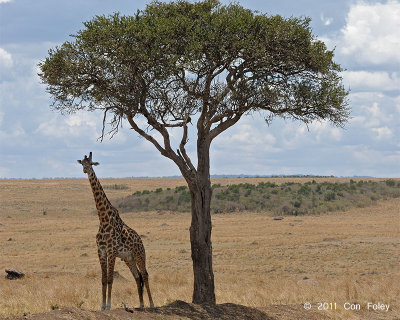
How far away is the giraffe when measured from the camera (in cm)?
1557

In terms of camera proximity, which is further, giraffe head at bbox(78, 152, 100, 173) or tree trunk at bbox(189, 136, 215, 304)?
tree trunk at bbox(189, 136, 215, 304)

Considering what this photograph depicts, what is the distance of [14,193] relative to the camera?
10612 cm

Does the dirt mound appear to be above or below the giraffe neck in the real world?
below

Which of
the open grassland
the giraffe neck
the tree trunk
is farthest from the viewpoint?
the open grassland

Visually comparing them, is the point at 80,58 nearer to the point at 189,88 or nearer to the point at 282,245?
the point at 189,88

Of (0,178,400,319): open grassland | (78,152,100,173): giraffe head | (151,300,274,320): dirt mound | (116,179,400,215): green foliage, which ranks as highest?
(78,152,100,173): giraffe head

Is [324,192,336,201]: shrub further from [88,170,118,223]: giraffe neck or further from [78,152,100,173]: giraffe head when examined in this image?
[78,152,100,173]: giraffe head

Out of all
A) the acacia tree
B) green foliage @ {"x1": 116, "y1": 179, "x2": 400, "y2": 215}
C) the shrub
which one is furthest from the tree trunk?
the shrub

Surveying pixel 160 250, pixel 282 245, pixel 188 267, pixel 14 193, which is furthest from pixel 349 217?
pixel 14 193

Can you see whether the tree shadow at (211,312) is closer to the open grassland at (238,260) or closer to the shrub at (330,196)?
the open grassland at (238,260)

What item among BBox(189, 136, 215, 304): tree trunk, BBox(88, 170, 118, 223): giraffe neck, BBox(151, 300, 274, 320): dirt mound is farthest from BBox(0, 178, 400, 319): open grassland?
BBox(88, 170, 118, 223): giraffe neck

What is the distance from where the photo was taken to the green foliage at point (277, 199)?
7144 centimetres

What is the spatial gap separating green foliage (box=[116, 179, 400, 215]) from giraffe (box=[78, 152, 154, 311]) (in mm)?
54120

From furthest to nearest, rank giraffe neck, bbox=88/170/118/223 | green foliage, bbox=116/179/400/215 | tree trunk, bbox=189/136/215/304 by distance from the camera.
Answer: green foliage, bbox=116/179/400/215 → tree trunk, bbox=189/136/215/304 → giraffe neck, bbox=88/170/118/223
